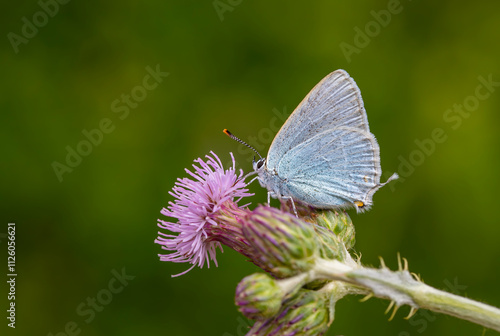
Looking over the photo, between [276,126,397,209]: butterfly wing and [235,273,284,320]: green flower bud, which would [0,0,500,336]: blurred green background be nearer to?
[276,126,397,209]: butterfly wing

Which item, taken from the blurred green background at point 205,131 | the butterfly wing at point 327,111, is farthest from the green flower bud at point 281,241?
the blurred green background at point 205,131

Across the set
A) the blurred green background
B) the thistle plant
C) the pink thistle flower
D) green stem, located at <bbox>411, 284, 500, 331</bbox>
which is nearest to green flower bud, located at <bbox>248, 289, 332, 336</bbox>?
the thistle plant

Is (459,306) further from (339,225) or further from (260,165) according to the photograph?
(260,165)

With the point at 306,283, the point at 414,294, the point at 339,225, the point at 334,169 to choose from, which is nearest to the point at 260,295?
the point at 306,283

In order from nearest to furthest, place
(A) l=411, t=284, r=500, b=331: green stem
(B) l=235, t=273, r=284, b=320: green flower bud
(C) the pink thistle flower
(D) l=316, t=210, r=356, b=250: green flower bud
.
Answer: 1. (A) l=411, t=284, r=500, b=331: green stem
2. (B) l=235, t=273, r=284, b=320: green flower bud
3. (D) l=316, t=210, r=356, b=250: green flower bud
4. (C) the pink thistle flower

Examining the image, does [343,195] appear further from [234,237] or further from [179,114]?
[179,114]

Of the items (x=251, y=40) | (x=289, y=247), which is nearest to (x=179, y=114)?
(x=251, y=40)
